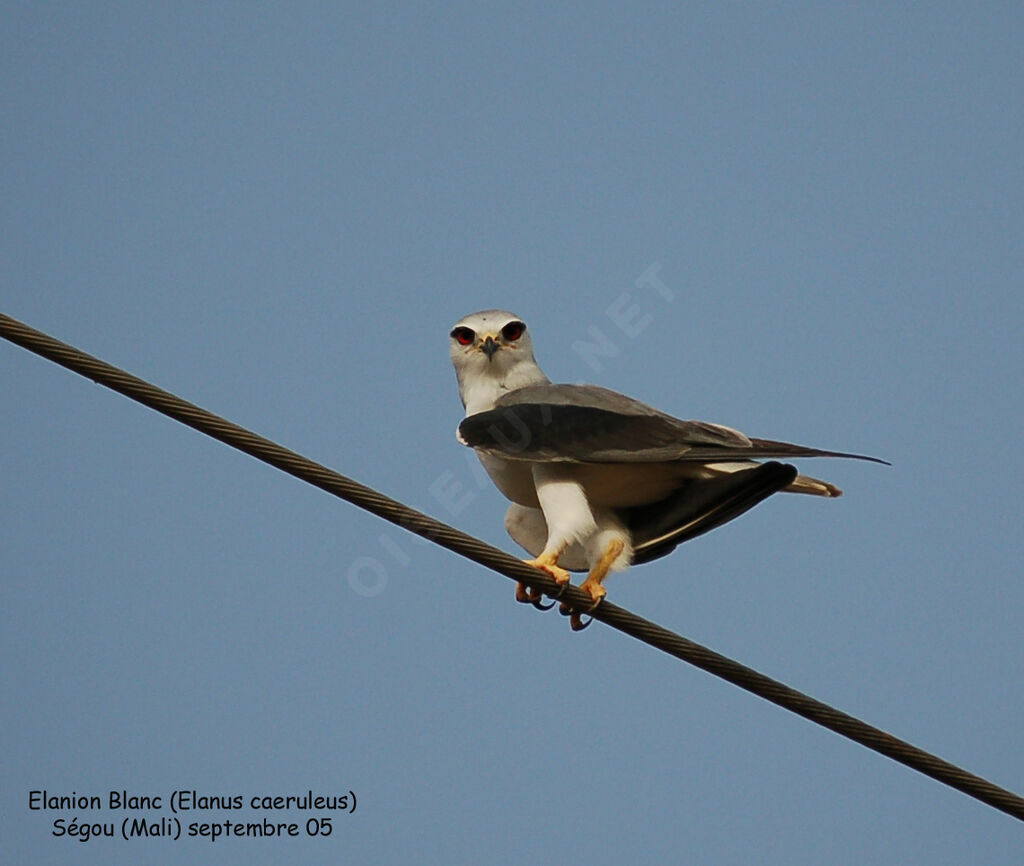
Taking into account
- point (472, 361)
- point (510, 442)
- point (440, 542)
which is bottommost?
point (440, 542)

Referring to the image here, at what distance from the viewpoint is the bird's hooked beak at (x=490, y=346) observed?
622cm

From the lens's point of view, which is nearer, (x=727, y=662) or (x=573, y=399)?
(x=727, y=662)

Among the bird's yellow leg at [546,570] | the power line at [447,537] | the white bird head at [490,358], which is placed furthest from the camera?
the white bird head at [490,358]

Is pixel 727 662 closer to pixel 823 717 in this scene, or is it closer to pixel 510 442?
pixel 823 717

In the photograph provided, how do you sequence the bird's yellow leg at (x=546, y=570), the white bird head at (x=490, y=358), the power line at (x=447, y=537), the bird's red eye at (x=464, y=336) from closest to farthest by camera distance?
the power line at (x=447, y=537)
the bird's yellow leg at (x=546, y=570)
the white bird head at (x=490, y=358)
the bird's red eye at (x=464, y=336)

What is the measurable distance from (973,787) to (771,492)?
1.46 m

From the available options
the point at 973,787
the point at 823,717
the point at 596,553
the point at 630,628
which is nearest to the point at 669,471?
the point at 596,553

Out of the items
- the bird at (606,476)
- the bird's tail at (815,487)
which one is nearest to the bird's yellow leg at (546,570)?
the bird at (606,476)

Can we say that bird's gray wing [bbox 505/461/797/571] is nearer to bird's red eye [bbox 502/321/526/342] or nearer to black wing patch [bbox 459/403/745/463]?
black wing patch [bbox 459/403/745/463]

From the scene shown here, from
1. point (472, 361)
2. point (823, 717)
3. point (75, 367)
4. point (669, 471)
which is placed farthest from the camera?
point (472, 361)

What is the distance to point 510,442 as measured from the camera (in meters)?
5.20

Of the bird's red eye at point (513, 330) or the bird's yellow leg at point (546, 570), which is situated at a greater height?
the bird's red eye at point (513, 330)

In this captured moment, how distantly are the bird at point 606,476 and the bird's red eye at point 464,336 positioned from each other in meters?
0.75

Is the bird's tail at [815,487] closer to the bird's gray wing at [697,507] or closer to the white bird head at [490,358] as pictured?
the bird's gray wing at [697,507]
